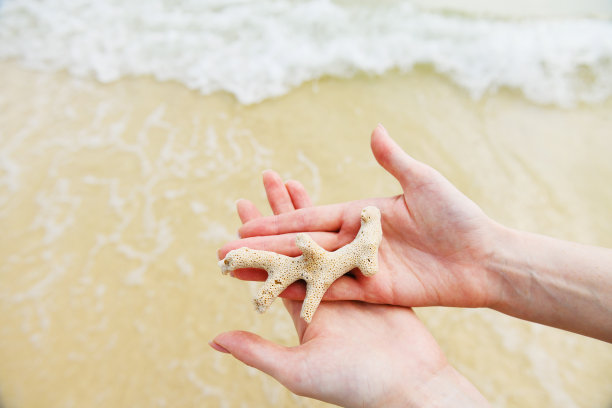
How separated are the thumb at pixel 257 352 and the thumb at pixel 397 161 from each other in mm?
1040

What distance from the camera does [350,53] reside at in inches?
166

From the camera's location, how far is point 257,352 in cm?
178

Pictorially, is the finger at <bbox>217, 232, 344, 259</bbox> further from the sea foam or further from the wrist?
the sea foam

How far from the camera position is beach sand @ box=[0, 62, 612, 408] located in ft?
8.76

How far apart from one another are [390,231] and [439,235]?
27 centimetres

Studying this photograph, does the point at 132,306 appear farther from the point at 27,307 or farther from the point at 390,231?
the point at 390,231

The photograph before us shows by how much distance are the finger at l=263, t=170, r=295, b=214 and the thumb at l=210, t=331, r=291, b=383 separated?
794 mm

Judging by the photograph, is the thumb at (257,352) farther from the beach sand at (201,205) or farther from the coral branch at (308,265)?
the beach sand at (201,205)

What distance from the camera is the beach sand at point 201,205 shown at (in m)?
2.67

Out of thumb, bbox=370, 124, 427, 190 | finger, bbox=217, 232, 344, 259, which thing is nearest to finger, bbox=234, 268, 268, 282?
finger, bbox=217, 232, 344, 259

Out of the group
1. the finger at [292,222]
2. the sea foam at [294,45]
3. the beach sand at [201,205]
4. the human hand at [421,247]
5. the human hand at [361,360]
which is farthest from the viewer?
the sea foam at [294,45]

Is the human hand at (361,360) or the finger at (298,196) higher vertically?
the finger at (298,196)

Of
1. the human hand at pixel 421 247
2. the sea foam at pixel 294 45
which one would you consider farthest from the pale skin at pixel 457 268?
the sea foam at pixel 294 45

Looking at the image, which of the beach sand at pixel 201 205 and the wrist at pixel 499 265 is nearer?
the wrist at pixel 499 265
